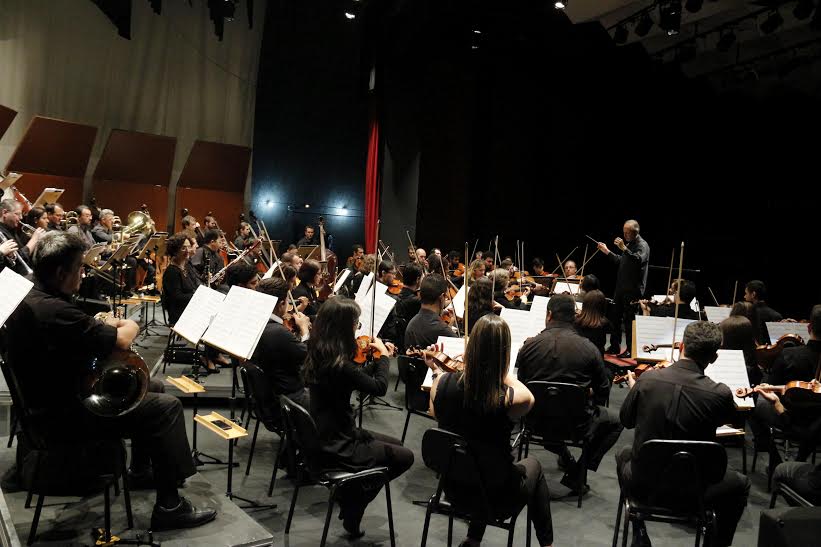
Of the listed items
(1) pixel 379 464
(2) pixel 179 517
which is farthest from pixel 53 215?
(1) pixel 379 464

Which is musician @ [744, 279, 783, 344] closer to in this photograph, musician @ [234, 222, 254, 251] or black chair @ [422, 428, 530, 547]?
black chair @ [422, 428, 530, 547]

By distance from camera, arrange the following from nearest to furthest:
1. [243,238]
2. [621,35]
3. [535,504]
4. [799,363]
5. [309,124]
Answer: [535,504]
[799,363]
[621,35]
[243,238]
[309,124]

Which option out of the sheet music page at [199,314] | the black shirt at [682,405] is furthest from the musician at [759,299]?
the sheet music page at [199,314]

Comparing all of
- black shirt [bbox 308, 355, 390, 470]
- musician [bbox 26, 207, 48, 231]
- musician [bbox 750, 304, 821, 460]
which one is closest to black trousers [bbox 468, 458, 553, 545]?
black shirt [bbox 308, 355, 390, 470]

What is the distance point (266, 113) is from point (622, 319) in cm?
1019

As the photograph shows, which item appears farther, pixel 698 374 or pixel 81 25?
pixel 81 25

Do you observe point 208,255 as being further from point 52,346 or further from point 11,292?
point 52,346

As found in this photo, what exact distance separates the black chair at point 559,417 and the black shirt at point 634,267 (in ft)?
14.1

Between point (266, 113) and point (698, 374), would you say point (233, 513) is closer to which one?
point (698, 374)

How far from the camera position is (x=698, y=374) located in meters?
3.35

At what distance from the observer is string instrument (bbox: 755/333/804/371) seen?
5457mm

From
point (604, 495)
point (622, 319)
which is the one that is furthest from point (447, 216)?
point (604, 495)

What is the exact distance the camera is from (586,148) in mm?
13992

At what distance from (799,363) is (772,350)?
1.03m
